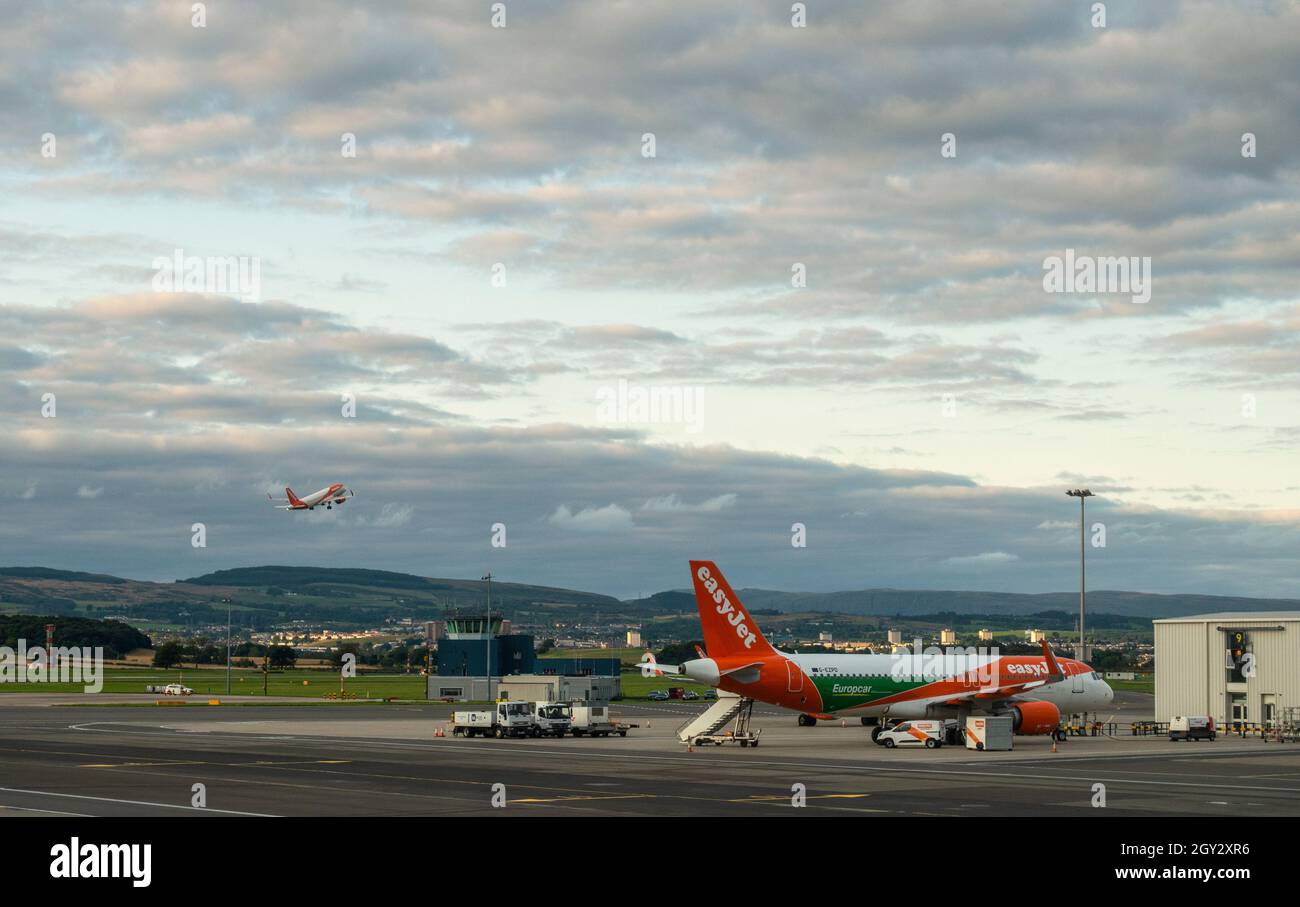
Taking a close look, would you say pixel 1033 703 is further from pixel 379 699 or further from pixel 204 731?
pixel 379 699

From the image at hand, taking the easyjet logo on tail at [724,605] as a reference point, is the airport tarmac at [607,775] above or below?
below

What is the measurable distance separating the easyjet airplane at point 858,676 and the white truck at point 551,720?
24.6ft

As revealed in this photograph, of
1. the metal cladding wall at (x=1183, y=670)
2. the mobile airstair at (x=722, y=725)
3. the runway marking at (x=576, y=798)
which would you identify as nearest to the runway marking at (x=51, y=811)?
the runway marking at (x=576, y=798)

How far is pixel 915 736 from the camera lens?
7512 cm

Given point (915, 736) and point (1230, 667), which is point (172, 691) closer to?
point (915, 736)

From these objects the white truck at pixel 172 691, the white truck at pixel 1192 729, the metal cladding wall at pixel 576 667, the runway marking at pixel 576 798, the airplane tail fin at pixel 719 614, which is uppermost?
the airplane tail fin at pixel 719 614

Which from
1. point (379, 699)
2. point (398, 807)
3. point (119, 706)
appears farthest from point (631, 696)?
point (398, 807)

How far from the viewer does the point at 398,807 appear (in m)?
41.7

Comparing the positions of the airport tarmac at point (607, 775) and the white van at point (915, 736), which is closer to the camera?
the airport tarmac at point (607, 775)

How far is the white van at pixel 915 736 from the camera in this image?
74.8 m

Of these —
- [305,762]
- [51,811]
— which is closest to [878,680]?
[305,762]

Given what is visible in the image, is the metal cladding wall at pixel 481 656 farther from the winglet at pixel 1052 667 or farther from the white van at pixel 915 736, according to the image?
the winglet at pixel 1052 667

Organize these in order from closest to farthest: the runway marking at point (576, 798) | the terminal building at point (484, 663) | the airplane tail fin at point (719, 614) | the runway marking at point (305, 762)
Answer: the runway marking at point (576, 798) → the runway marking at point (305, 762) → the airplane tail fin at point (719, 614) → the terminal building at point (484, 663)
